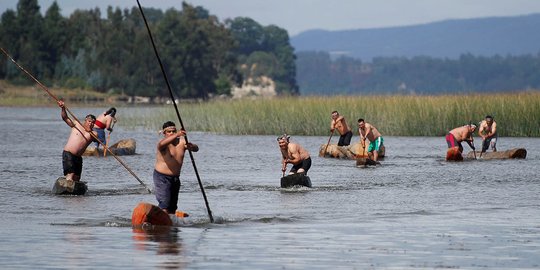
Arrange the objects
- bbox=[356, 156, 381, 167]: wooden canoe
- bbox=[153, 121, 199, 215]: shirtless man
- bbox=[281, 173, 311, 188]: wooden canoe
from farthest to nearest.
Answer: bbox=[356, 156, 381, 167]: wooden canoe < bbox=[281, 173, 311, 188]: wooden canoe < bbox=[153, 121, 199, 215]: shirtless man

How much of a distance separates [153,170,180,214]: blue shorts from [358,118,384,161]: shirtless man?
1686 centimetres

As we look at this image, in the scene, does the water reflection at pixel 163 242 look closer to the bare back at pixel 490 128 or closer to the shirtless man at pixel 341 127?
the bare back at pixel 490 128

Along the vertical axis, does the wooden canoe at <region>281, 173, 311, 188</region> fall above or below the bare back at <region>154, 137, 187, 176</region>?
below

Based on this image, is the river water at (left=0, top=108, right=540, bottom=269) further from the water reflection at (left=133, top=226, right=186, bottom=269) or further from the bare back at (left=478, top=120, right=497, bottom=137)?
the bare back at (left=478, top=120, right=497, bottom=137)

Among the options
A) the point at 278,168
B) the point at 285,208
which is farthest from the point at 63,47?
the point at 285,208

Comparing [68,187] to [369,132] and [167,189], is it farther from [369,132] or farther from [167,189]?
[369,132]

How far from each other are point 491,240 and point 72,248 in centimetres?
546

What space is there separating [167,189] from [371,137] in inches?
696

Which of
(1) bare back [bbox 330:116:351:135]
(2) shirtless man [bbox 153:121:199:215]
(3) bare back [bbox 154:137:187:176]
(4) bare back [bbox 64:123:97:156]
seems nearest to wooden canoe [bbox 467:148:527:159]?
(1) bare back [bbox 330:116:351:135]

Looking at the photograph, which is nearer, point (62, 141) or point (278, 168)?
point (278, 168)

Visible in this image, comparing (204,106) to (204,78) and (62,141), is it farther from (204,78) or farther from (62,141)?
(204,78)

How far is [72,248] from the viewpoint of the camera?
17281 millimetres

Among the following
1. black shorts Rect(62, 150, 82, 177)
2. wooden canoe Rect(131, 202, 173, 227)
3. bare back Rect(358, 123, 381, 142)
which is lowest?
wooden canoe Rect(131, 202, 173, 227)

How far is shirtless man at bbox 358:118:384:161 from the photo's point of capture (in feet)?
121
